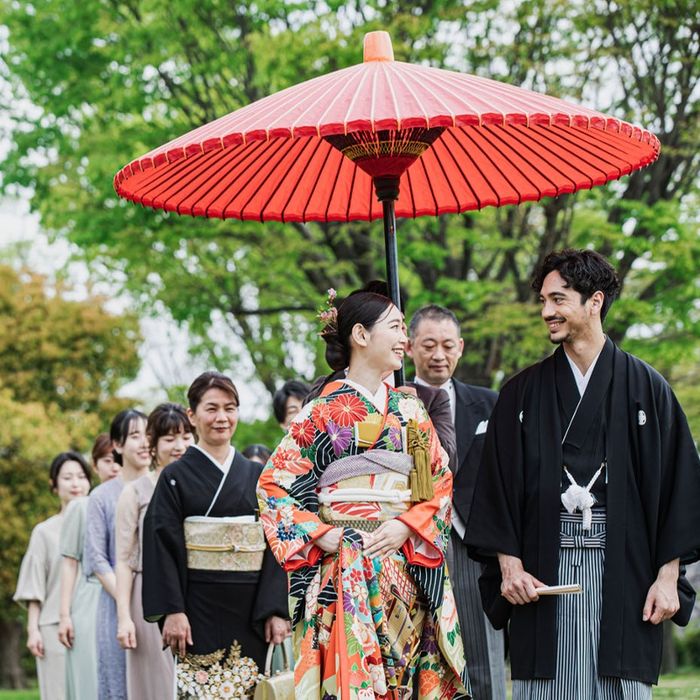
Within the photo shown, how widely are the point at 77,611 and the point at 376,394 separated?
11.4 ft

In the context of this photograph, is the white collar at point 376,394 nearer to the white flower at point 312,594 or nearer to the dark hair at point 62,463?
the white flower at point 312,594

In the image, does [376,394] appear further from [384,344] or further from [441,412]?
[441,412]

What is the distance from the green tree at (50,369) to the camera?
57.7 feet

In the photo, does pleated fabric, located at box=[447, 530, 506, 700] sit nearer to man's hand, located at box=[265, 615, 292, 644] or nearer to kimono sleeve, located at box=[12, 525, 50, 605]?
A: man's hand, located at box=[265, 615, 292, 644]

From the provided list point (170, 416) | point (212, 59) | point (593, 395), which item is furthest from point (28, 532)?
point (593, 395)

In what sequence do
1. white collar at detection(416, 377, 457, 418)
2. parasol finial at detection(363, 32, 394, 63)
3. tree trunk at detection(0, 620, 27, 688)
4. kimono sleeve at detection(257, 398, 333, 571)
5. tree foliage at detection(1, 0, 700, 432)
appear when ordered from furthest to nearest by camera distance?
1. tree trunk at detection(0, 620, 27, 688)
2. tree foliage at detection(1, 0, 700, 432)
3. white collar at detection(416, 377, 457, 418)
4. parasol finial at detection(363, 32, 394, 63)
5. kimono sleeve at detection(257, 398, 333, 571)

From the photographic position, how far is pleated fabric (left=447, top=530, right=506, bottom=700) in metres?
5.14

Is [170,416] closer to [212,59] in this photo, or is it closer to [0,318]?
[212,59]

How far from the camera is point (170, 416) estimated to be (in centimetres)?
608

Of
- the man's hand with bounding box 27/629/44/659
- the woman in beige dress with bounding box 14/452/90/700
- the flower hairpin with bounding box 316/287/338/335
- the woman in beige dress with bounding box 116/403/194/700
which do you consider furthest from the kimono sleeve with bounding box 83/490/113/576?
the flower hairpin with bounding box 316/287/338/335

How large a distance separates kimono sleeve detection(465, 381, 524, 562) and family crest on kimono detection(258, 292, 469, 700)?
5.5 inches

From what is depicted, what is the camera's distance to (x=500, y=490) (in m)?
4.16

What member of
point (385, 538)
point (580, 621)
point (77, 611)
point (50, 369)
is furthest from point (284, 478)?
point (50, 369)

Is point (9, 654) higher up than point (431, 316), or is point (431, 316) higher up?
point (431, 316)
